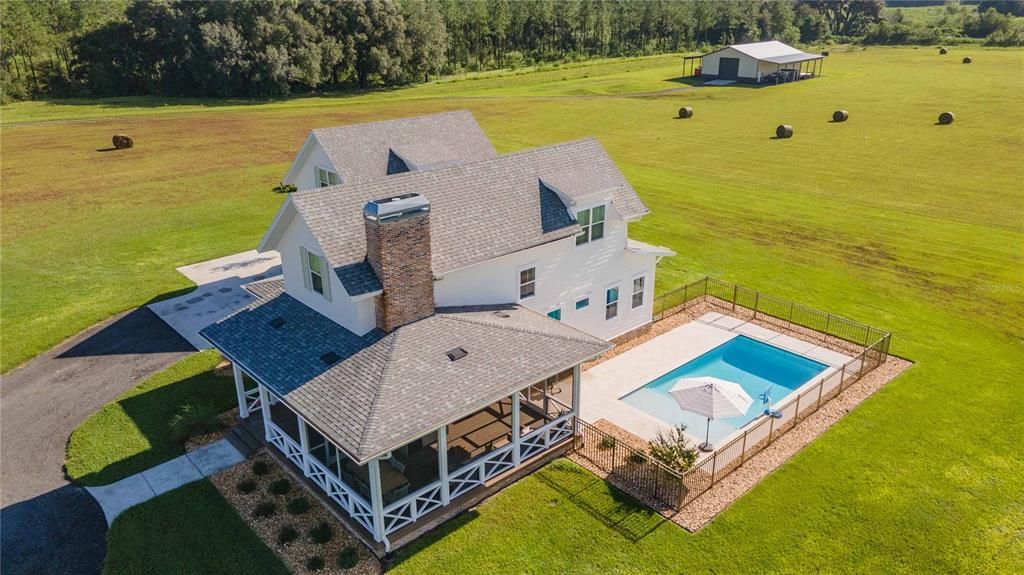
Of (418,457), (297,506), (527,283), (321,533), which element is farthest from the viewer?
(527,283)

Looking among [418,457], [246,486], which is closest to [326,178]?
[246,486]

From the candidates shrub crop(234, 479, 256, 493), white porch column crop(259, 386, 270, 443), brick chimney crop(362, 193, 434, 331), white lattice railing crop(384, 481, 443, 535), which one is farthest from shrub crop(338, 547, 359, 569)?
brick chimney crop(362, 193, 434, 331)

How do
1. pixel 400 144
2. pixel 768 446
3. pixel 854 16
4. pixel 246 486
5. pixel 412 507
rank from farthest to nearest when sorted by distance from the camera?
pixel 854 16 → pixel 400 144 → pixel 768 446 → pixel 246 486 → pixel 412 507

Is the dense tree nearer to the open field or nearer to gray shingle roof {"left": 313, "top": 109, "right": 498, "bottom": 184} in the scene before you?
the open field

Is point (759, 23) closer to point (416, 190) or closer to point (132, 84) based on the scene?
point (132, 84)

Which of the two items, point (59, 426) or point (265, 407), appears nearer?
point (265, 407)

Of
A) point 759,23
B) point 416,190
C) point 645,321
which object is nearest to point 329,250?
point 416,190

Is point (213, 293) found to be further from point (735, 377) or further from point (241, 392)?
point (735, 377)

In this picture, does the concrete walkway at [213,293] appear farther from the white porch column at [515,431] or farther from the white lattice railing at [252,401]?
the white porch column at [515,431]
